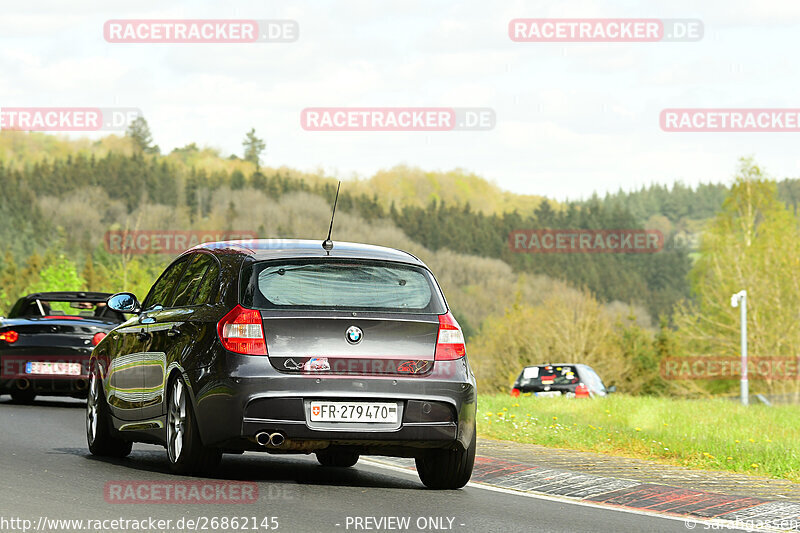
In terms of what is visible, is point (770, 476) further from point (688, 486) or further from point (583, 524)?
point (583, 524)

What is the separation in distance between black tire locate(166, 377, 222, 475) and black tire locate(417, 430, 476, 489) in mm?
1542

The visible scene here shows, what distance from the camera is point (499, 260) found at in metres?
163

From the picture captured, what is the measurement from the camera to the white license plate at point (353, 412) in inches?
324

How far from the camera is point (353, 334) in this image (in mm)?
8359

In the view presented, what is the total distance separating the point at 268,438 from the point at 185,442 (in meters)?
0.80

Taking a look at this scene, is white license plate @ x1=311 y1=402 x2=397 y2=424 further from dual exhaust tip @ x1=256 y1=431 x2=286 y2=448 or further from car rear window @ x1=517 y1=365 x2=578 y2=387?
car rear window @ x1=517 y1=365 x2=578 y2=387

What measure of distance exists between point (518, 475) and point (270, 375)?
2751 mm

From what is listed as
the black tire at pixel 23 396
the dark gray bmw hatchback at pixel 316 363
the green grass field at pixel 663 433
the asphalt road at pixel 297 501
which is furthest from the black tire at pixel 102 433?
the black tire at pixel 23 396

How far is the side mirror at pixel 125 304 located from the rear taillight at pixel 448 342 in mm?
2883

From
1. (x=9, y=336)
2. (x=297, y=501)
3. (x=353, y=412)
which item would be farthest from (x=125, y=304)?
(x=9, y=336)

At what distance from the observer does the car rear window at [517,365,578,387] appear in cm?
2984

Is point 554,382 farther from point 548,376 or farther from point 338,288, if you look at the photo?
point 338,288

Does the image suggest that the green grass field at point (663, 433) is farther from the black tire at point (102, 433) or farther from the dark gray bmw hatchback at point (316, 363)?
the black tire at point (102, 433)

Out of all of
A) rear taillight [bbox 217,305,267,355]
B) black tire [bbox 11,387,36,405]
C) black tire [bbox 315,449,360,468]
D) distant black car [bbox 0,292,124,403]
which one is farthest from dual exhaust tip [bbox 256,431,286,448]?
black tire [bbox 11,387,36,405]
